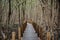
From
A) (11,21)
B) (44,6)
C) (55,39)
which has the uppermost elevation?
(44,6)

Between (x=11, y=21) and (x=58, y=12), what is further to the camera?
(x=11, y=21)

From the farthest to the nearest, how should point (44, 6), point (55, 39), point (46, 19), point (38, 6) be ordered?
point (38, 6), point (44, 6), point (46, 19), point (55, 39)

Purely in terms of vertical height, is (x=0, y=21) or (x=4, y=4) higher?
(x=4, y=4)

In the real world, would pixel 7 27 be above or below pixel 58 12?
below

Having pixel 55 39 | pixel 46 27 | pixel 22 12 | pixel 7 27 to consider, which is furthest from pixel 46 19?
pixel 22 12

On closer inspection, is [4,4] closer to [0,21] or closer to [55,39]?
[0,21]

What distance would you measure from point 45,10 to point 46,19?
0.42m

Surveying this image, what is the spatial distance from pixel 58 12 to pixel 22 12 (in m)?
2.36

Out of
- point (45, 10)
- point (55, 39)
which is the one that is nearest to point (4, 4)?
point (45, 10)

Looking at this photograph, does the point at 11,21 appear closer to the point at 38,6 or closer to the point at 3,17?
the point at 3,17

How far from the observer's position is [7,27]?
258 inches

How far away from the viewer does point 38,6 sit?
7988 millimetres

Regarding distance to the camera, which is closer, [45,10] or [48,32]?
[48,32]

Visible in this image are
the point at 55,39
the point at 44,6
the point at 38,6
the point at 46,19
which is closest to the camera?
the point at 55,39
